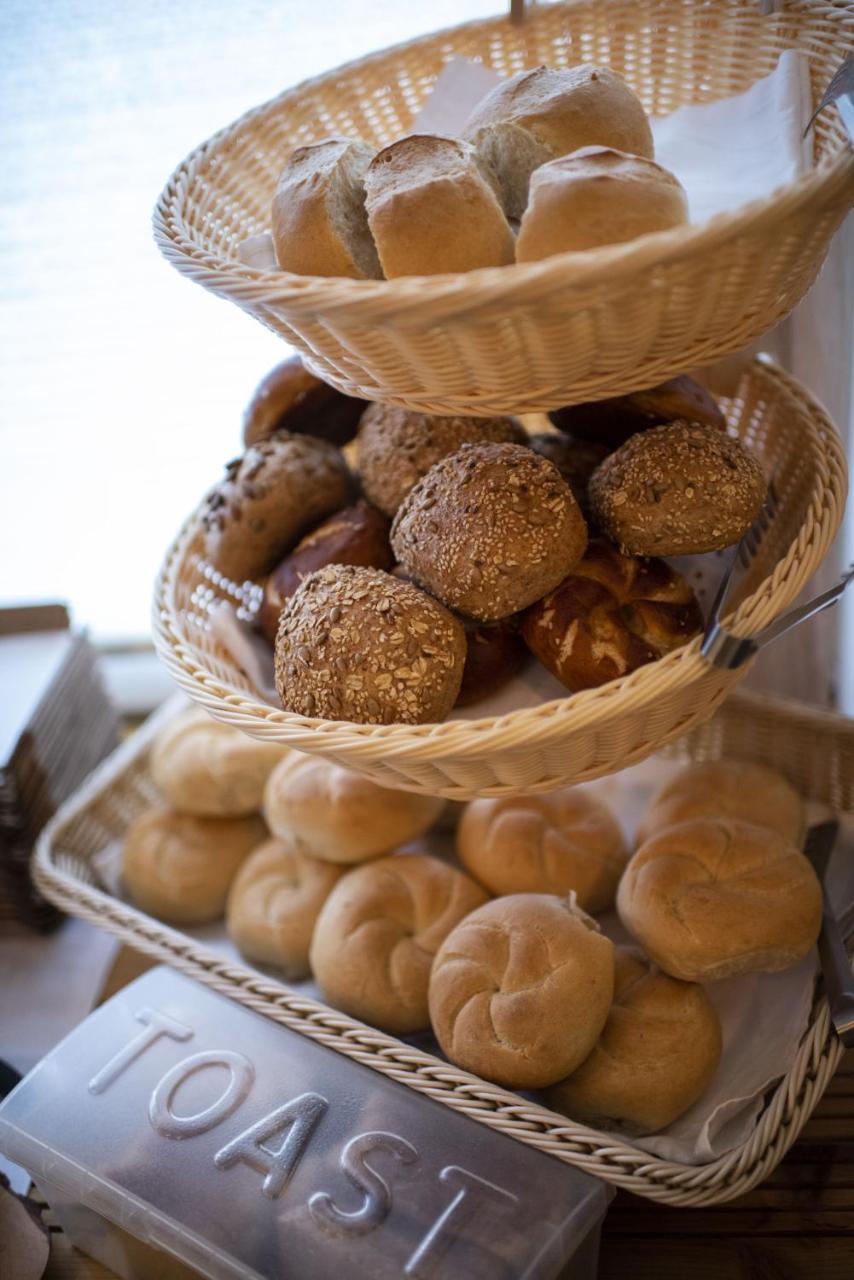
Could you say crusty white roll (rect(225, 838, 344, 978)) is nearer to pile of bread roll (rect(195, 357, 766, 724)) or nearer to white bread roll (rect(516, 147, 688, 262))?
pile of bread roll (rect(195, 357, 766, 724))

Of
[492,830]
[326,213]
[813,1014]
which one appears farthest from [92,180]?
[813,1014]

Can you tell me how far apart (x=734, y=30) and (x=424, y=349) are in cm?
53

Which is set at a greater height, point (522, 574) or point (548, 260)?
point (548, 260)

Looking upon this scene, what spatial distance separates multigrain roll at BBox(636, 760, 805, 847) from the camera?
116 centimetres

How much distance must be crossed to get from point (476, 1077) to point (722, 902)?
0.29 m

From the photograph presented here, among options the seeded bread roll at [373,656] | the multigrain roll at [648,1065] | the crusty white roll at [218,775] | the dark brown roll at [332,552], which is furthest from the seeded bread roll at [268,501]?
the multigrain roll at [648,1065]

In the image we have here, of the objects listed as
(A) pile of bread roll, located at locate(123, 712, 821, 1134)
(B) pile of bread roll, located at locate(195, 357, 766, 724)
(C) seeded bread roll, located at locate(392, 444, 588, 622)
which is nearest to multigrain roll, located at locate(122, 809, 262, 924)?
(A) pile of bread roll, located at locate(123, 712, 821, 1134)

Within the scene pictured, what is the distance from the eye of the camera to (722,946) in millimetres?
982

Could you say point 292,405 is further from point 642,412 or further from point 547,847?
point 547,847

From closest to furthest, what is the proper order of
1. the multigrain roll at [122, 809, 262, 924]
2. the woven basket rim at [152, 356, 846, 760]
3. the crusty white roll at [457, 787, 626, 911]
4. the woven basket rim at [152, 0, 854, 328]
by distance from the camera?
1. the woven basket rim at [152, 0, 854, 328]
2. the woven basket rim at [152, 356, 846, 760]
3. the crusty white roll at [457, 787, 626, 911]
4. the multigrain roll at [122, 809, 262, 924]

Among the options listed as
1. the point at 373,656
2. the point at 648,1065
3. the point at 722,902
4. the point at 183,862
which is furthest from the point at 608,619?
the point at 183,862

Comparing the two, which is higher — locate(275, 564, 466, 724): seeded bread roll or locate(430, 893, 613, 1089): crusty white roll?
locate(275, 564, 466, 724): seeded bread roll

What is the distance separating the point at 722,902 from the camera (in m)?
1.00

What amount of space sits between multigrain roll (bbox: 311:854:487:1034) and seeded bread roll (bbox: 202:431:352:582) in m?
0.39
